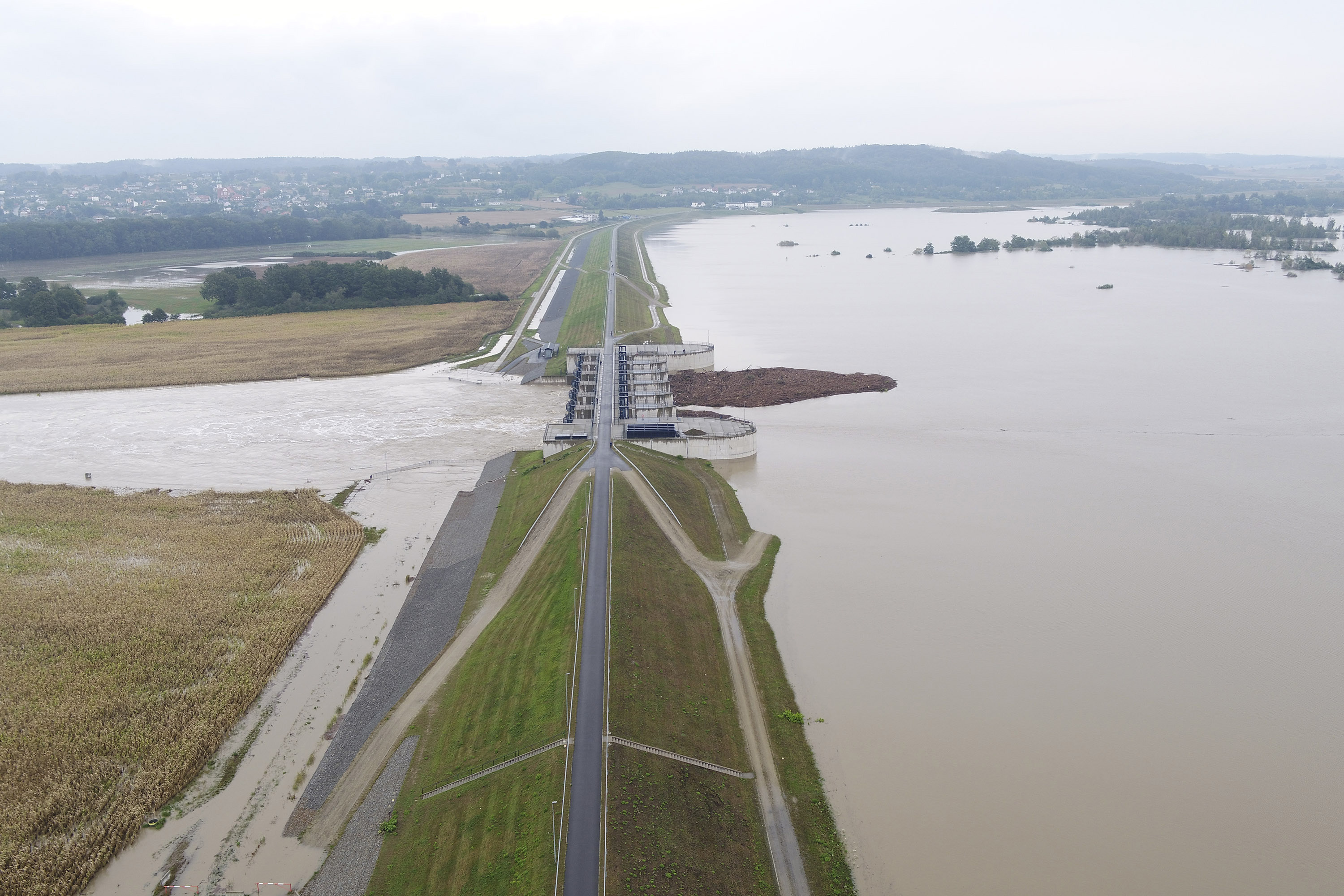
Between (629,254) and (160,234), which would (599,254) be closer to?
(629,254)

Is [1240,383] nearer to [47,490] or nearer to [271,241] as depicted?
[47,490]

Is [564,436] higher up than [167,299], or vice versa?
[167,299]

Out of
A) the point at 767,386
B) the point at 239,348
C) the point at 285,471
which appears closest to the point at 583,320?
the point at 767,386

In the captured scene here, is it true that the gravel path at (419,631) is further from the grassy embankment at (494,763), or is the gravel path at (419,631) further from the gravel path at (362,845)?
the grassy embankment at (494,763)

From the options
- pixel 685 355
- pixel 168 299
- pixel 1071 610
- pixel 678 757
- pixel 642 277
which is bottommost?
pixel 678 757

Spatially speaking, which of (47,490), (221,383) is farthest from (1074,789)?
(221,383)

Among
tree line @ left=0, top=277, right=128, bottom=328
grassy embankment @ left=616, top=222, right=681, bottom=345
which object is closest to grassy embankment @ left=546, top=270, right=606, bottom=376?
grassy embankment @ left=616, top=222, right=681, bottom=345
